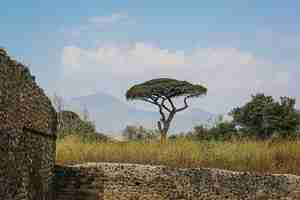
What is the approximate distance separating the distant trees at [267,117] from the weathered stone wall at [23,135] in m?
14.1

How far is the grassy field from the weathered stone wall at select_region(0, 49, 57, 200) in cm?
222

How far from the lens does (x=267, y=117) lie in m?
20.7

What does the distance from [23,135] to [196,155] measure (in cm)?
453

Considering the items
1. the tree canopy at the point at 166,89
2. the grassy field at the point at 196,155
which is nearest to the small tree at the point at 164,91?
the tree canopy at the point at 166,89

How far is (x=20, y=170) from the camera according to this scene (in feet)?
19.1

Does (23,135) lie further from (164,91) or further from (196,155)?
(164,91)

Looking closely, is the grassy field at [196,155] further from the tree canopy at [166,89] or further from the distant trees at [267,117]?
the tree canopy at [166,89]

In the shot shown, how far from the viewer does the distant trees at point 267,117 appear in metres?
20.4

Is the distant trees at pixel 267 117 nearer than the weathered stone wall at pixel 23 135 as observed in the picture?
No

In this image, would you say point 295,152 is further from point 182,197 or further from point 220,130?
point 220,130

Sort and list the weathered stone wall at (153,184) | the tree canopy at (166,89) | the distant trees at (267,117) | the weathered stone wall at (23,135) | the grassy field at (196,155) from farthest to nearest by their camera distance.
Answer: the tree canopy at (166,89) < the distant trees at (267,117) < the grassy field at (196,155) < the weathered stone wall at (153,184) < the weathered stone wall at (23,135)

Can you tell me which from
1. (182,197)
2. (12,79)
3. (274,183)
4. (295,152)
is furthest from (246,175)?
(12,79)

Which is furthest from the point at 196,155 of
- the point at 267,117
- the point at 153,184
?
the point at 267,117

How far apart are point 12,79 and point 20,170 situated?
1.11 metres
